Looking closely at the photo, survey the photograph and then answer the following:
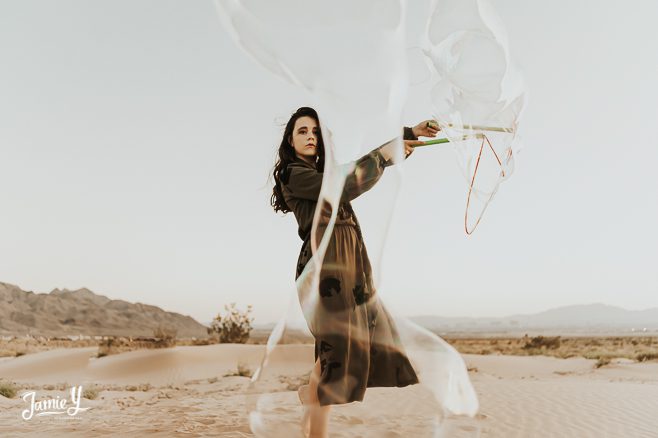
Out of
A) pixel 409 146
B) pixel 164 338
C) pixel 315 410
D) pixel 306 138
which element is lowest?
pixel 315 410

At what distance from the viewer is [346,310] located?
2.84 metres

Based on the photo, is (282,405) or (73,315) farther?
(73,315)

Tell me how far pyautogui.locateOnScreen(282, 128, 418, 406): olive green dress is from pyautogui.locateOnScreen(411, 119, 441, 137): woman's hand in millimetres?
409

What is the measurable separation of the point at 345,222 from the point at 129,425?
3.40 m

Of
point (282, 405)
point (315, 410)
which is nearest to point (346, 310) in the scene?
point (315, 410)

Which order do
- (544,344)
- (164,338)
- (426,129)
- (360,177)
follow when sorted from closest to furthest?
(360,177)
(426,129)
(164,338)
(544,344)

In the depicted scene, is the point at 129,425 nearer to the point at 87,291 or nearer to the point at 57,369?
the point at 57,369

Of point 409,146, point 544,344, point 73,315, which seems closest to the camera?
point 409,146

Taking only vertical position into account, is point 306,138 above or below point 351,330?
above

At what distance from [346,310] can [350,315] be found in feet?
0.11

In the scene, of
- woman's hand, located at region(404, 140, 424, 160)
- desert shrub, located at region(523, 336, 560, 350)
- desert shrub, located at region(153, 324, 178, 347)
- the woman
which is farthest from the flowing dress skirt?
desert shrub, located at region(523, 336, 560, 350)

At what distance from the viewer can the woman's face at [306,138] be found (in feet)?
10.5

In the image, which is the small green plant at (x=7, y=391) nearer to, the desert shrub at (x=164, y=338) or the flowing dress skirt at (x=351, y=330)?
the flowing dress skirt at (x=351, y=330)

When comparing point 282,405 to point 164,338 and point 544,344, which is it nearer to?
point 164,338
